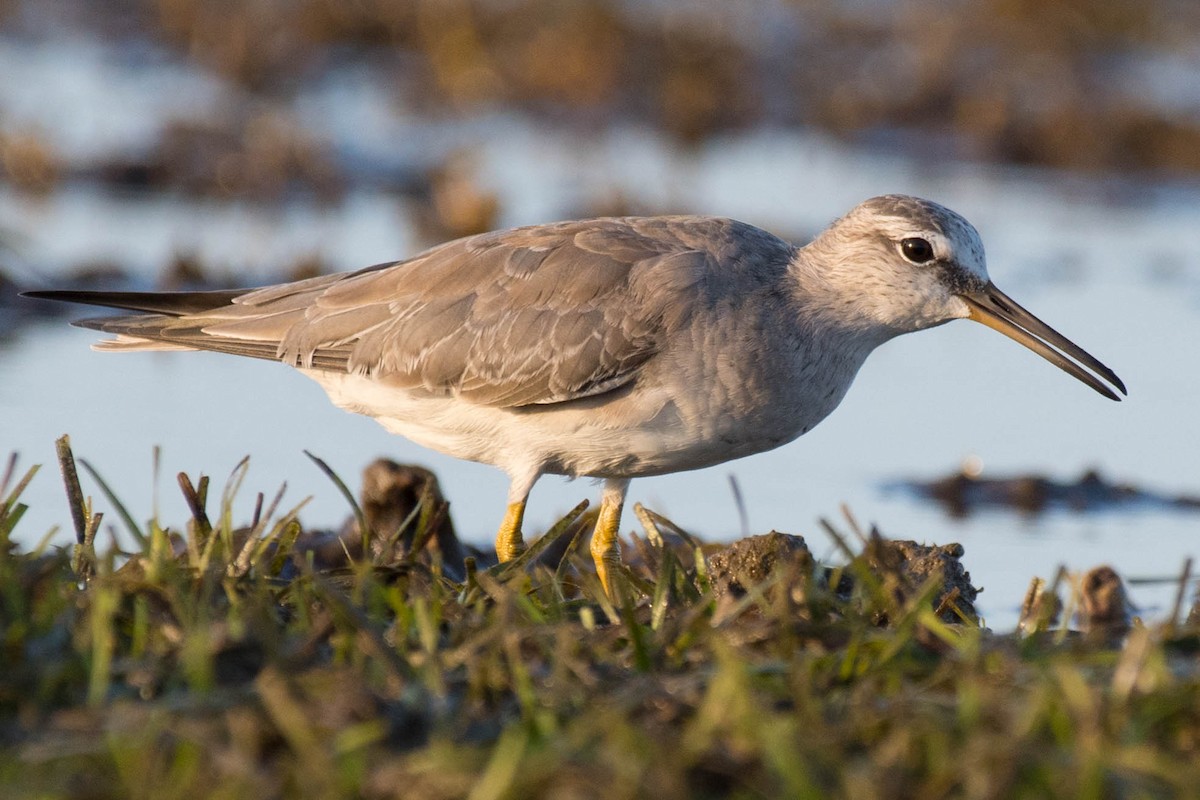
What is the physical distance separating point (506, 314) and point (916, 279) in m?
1.78

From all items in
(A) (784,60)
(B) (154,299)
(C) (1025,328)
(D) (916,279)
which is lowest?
(B) (154,299)

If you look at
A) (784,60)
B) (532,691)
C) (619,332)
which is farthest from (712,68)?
(532,691)

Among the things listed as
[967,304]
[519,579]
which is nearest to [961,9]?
[967,304]

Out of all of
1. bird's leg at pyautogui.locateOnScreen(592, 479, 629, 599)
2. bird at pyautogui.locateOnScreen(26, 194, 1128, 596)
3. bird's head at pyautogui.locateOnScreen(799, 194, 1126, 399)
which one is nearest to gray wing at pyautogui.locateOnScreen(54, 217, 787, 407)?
bird at pyautogui.locateOnScreen(26, 194, 1128, 596)

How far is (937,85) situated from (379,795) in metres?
15.5

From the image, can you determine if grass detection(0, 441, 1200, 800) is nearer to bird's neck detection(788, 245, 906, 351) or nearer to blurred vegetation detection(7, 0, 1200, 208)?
bird's neck detection(788, 245, 906, 351)

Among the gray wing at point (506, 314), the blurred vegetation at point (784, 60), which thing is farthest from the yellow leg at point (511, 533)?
the blurred vegetation at point (784, 60)

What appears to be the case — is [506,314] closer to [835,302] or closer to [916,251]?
[835,302]

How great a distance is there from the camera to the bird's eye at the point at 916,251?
301 inches

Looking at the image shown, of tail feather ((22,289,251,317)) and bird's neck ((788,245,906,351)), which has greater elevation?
bird's neck ((788,245,906,351))

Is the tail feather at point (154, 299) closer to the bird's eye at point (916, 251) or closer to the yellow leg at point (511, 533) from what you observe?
the yellow leg at point (511, 533)

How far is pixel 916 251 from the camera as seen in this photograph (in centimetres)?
768

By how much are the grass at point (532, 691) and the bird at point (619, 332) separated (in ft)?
4.54

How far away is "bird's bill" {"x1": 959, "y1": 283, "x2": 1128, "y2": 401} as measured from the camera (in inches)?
303
